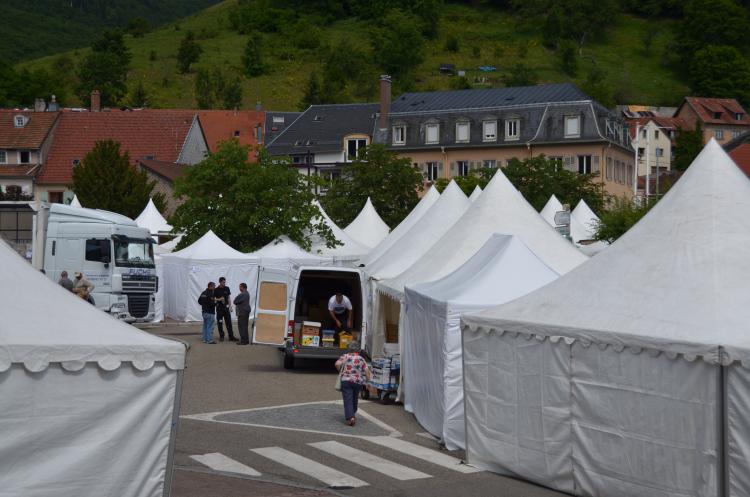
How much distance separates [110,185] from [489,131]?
3249cm

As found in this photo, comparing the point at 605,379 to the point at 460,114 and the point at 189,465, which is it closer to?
the point at 189,465

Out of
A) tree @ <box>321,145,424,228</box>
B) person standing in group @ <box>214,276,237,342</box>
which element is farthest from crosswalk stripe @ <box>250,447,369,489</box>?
tree @ <box>321,145,424,228</box>

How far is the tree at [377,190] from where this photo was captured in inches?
2458

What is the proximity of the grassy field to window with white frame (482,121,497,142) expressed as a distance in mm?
47402

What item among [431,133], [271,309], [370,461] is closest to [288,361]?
[271,309]

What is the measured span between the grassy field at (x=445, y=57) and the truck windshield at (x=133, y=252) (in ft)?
305

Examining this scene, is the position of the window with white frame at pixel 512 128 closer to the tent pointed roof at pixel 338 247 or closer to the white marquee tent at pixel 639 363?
the tent pointed roof at pixel 338 247

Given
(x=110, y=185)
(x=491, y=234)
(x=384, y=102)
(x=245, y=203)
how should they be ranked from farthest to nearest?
1. (x=384, y=102)
2. (x=110, y=185)
3. (x=245, y=203)
4. (x=491, y=234)

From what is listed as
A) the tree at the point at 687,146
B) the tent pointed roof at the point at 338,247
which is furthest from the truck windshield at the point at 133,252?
the tree at the point at 687,146

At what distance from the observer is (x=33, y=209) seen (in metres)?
33.6

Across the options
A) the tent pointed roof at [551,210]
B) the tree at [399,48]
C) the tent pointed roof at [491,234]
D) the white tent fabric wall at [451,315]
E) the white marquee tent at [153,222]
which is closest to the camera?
the white tent fabric wall at [451,315]

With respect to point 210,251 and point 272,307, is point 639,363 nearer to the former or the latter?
point 272,307

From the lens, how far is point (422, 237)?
27016mm

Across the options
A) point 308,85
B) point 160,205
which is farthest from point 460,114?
point 308,85
